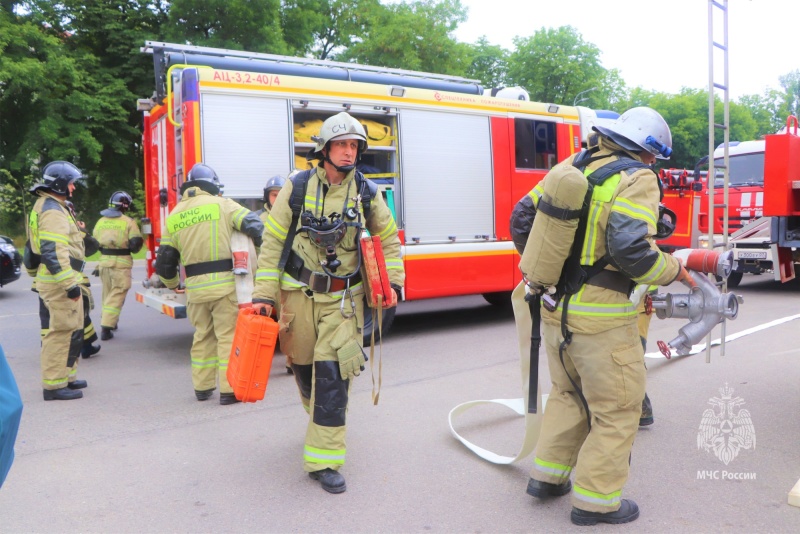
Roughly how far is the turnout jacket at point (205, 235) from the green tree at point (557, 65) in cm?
3194

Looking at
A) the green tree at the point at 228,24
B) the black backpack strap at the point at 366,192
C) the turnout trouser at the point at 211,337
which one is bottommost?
the turnout trouser at the point at 211,337

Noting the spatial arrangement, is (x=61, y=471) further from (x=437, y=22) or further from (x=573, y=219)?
(x=437, y=22)

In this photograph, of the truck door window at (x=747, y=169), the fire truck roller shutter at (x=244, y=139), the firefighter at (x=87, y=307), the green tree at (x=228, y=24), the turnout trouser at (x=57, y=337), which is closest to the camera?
the turnout trouser at (x=57, y=337)

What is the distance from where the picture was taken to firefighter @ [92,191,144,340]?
817 centimetres

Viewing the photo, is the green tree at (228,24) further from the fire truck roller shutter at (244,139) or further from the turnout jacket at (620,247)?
the turnout jacket at (620,247)

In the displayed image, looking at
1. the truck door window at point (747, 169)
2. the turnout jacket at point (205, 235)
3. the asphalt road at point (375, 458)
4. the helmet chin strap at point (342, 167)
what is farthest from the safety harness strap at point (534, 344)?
the truck door window at point (747, 169)

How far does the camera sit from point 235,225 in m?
5.61

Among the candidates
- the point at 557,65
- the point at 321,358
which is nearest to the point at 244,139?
the point at 321,358

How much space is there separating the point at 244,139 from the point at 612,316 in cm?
470

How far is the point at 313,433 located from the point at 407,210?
4360 mm

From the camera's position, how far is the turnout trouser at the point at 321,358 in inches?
149

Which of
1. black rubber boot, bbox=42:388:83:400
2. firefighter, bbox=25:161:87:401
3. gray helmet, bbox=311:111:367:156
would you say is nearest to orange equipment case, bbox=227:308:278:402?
gray helmet, bbox=311:111:367:156

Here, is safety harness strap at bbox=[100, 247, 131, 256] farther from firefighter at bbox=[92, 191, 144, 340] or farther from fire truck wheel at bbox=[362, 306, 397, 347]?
fire truck wheel at bbox=[362, 306, 397, 347]

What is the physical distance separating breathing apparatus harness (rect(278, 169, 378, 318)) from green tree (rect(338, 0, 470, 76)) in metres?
21.4
